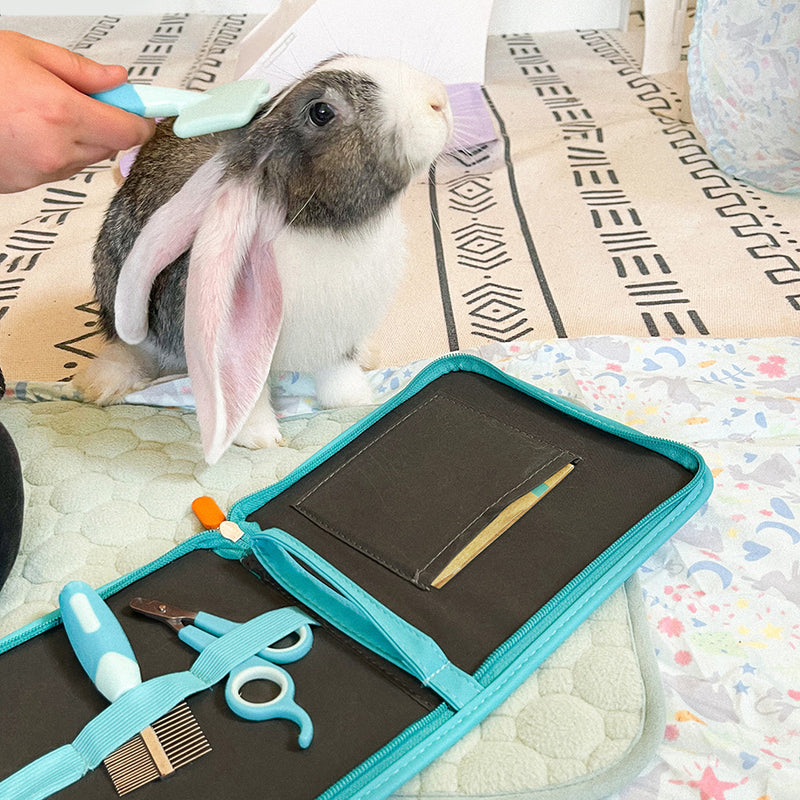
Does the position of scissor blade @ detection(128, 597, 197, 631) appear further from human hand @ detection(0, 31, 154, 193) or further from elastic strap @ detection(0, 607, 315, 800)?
human hand @ detection(0, 31, 154, 193)

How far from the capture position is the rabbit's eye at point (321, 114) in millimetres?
688

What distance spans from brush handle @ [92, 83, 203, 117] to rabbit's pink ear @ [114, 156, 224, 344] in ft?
0.18

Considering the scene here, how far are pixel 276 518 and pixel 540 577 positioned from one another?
205 mm

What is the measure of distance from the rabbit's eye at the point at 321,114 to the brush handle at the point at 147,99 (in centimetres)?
9

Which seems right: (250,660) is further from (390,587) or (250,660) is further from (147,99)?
(147,99)

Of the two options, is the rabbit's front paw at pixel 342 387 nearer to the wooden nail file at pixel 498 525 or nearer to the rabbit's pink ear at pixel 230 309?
the rabbit's pink ear at pixel 230 309

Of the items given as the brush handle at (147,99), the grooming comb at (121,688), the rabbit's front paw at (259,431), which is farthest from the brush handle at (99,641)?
the brush handle at (147,99)

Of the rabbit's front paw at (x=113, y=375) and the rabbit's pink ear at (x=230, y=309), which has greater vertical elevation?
the rabbit's pink ear at (x=230, y=309)

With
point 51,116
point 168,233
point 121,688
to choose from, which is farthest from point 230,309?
point 121,688

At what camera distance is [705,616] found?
0.63m

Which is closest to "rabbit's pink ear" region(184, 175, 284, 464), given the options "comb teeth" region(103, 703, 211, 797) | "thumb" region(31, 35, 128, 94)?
"thumb" region(31, 35, 128, 94)

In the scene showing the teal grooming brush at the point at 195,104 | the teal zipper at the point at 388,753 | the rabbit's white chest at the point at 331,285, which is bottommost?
Answer: the teal zipper at the point at 388,753

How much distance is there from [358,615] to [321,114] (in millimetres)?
381

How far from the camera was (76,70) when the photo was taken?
0.64 metres
